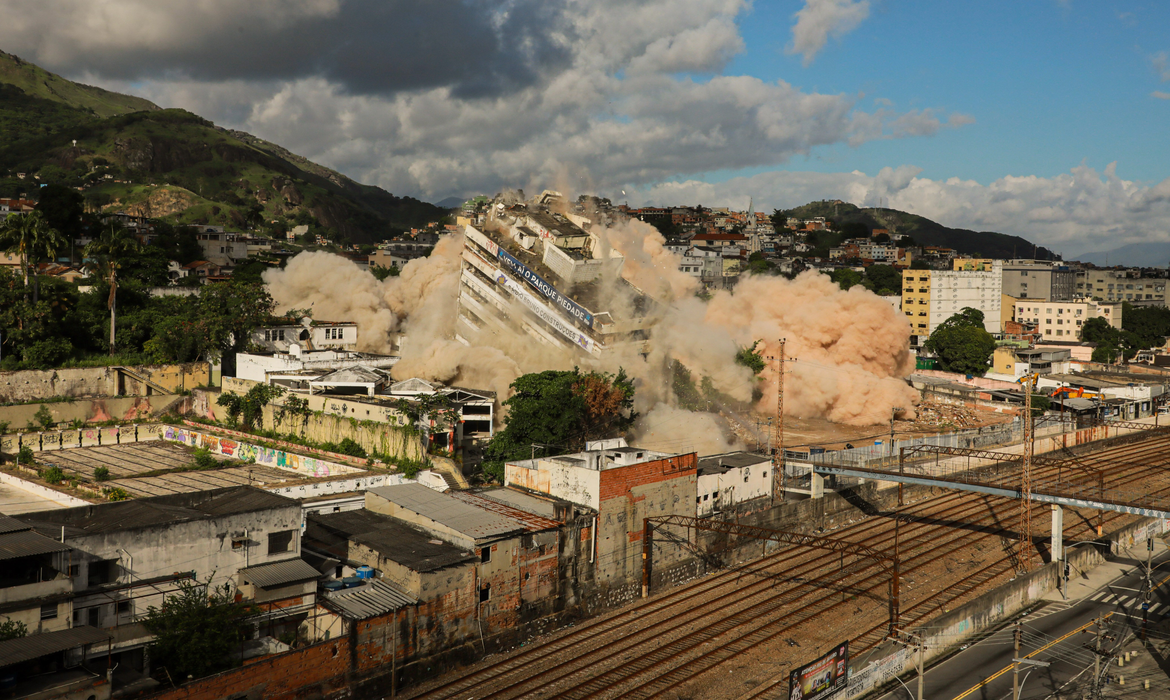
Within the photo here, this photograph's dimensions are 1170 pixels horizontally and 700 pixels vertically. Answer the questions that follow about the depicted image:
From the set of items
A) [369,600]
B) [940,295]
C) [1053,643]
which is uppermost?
[940,295]

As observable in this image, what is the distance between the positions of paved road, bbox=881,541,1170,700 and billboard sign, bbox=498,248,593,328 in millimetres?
26382

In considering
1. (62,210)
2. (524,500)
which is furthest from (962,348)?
(62,210)

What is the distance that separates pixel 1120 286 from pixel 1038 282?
19262 mm

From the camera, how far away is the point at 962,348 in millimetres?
78625

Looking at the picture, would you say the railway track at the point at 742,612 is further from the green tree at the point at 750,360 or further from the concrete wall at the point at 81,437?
the concrete wall at the point at 81,437

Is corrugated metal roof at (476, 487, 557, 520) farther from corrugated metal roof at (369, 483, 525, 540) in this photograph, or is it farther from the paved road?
the paved road

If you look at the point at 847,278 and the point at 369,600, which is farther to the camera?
the point at 847,278

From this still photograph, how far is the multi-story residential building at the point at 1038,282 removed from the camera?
130250 millimetres

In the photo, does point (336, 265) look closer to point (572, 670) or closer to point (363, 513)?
point (363, 513)

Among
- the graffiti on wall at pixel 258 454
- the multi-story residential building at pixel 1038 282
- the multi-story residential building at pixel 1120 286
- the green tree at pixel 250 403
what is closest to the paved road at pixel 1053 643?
the graffiti on wall at pixel 258 454

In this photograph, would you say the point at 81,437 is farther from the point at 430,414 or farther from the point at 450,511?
the point at 450,511

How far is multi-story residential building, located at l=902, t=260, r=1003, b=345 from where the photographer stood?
100 m

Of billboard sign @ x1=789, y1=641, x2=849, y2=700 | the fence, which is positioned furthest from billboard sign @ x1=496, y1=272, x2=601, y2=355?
billboard sign @ x1=789, y1=641, x2=849, y2=700

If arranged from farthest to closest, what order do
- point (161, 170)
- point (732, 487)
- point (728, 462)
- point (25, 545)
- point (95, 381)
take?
point (161, 170) → point (95, 381) → point (728, 462) → point (732, 487) → point (25, 545)
